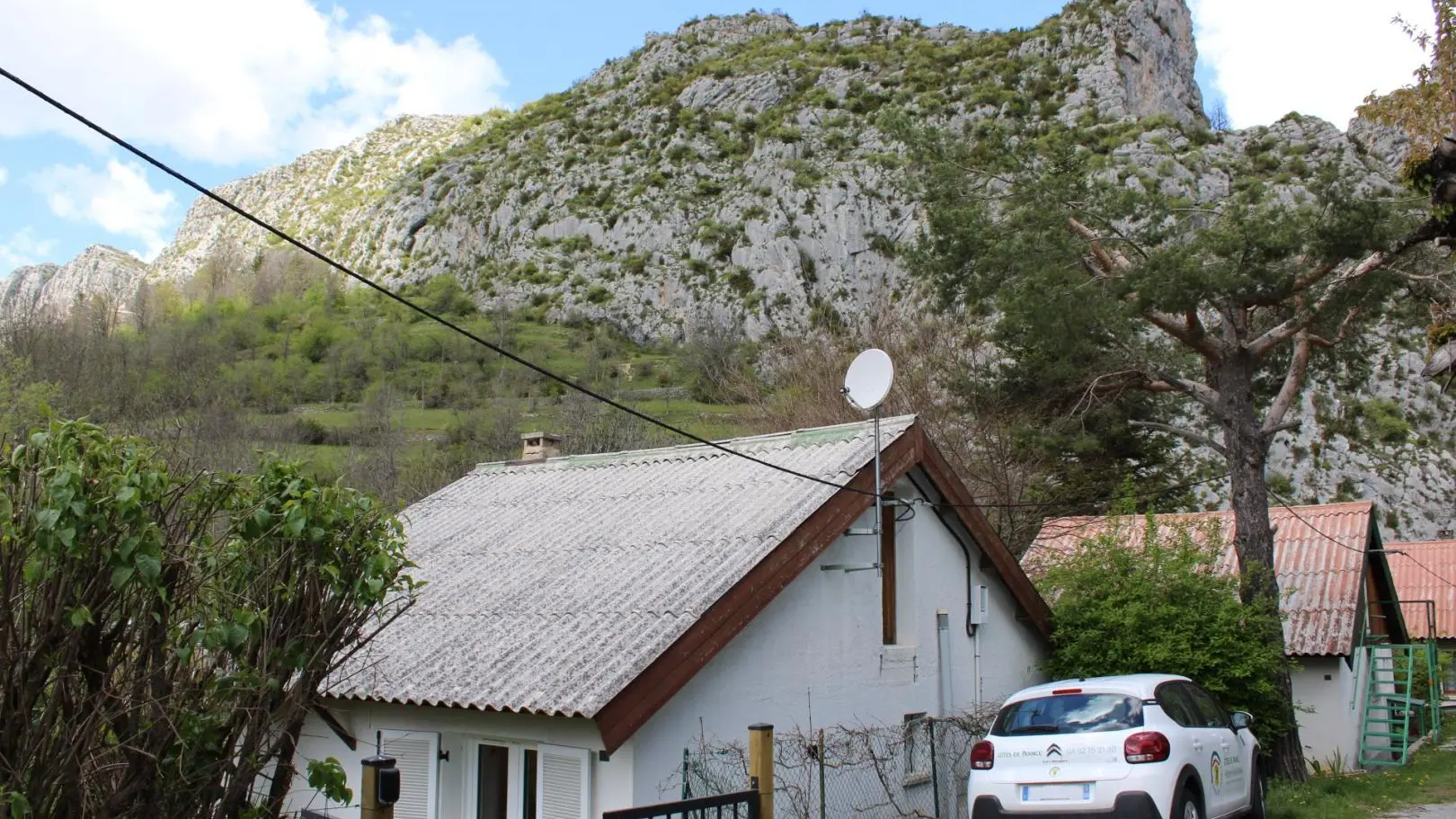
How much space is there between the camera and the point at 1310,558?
20.8 m

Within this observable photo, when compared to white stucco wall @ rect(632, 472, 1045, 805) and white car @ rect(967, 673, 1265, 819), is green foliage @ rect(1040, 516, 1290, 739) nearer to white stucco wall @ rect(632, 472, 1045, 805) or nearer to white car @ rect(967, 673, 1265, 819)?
white stucco wall @ rect(632, 472, 1045, 805)

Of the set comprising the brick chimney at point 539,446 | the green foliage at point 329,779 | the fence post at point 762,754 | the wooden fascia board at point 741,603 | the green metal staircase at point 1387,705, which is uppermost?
the brick chimney at point 539,446

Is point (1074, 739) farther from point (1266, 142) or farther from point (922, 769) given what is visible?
point (1266, 142)

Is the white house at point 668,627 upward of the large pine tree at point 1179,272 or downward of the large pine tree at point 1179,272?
Answer: downward

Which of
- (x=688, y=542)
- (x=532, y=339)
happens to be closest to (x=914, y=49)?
(x=532, y=339)

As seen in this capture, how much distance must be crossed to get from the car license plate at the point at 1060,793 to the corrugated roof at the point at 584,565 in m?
2.96

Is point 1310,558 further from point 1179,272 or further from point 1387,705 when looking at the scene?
point 1179,272

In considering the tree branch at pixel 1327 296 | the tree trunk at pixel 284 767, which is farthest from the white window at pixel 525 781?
the tree branch at pixel 1327 296

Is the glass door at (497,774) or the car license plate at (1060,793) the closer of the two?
the car license plate at (1060,793)

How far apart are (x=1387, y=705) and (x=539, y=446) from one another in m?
15.9

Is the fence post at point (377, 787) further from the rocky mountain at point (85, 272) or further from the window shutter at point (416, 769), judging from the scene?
the rocky mountain at point (85, 272)

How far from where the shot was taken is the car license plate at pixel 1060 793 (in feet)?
29.1

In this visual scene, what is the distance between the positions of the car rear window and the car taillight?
138 mm

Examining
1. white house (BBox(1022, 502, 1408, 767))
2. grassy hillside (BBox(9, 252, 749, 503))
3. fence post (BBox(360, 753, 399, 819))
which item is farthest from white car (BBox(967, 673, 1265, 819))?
grassy hillside (BBox(9, 252, 749, 503))
